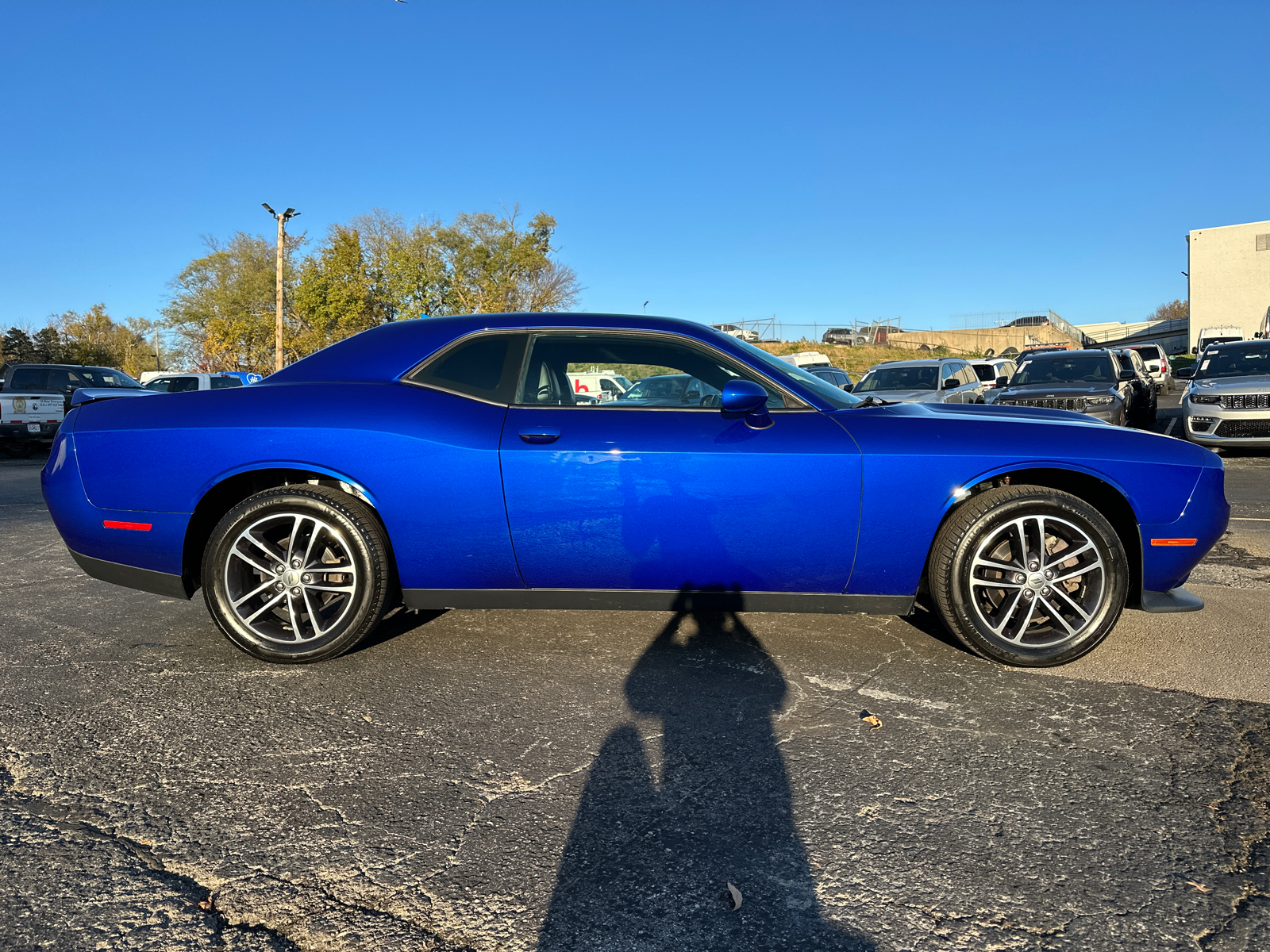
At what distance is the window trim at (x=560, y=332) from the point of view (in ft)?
11.4

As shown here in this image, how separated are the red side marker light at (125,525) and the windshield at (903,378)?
1184cm

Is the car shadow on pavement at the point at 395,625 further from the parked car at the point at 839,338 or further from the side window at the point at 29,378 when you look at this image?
the parked car at the point at 839,338

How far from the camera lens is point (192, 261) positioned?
1895 inches

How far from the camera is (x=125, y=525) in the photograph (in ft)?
11.6

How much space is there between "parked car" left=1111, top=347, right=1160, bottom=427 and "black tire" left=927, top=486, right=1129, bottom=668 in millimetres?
11625

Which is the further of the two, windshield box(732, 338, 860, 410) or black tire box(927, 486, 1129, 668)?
windshield box(732, 338, 860, 410)

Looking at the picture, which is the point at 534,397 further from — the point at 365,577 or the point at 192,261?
the point at 192,261

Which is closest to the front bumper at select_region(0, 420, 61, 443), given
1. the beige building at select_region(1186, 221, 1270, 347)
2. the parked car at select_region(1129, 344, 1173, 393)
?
the parked car at select_region(1129, 344, 1173, 393)

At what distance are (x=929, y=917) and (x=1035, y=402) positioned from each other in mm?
10910

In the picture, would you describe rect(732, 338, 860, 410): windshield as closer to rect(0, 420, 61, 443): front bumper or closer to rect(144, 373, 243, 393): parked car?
rect(0, 420, 61, 443): front bumper

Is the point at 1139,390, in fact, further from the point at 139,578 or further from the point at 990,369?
the point at 139,578

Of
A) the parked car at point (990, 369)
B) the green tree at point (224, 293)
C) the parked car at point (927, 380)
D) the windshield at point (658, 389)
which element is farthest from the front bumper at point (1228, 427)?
the green tree at point (224, 293)

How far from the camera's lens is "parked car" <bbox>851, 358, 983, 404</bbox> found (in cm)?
1359

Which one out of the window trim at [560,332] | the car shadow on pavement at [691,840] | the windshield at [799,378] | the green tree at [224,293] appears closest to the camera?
the car shadow on pavement at [691,840]
